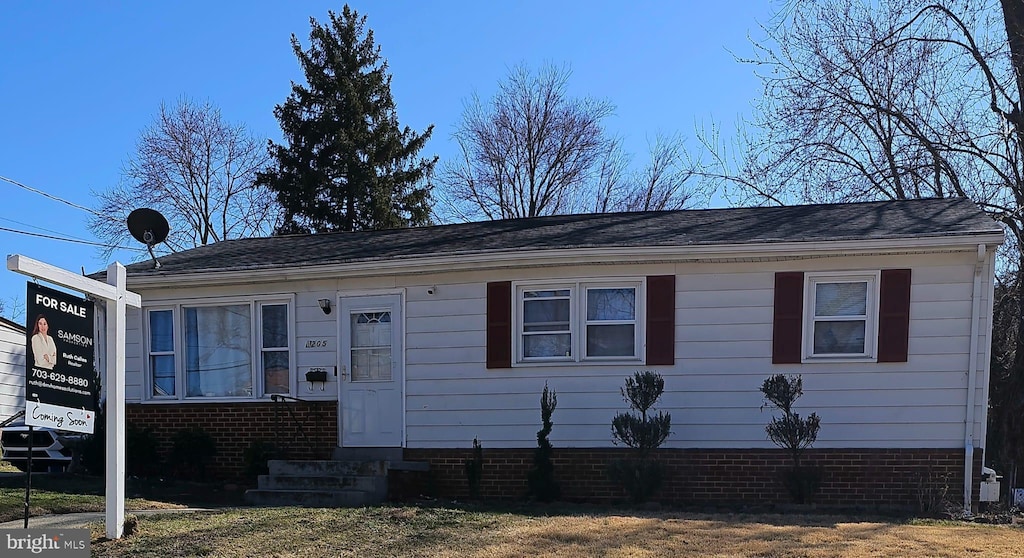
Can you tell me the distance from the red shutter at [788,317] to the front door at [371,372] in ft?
15.0

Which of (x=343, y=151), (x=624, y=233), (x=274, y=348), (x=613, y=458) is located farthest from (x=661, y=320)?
(x=343, y=151)

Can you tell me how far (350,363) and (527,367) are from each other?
2.36 meters

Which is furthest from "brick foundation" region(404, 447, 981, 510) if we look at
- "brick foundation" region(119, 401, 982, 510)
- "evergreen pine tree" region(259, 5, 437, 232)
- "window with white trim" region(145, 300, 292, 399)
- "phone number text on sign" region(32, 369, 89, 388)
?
"evergreen pine tree" region(259, 5, 437, 232)

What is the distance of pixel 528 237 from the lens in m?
10.8

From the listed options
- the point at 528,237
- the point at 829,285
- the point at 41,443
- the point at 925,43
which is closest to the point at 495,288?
the point at 528,237

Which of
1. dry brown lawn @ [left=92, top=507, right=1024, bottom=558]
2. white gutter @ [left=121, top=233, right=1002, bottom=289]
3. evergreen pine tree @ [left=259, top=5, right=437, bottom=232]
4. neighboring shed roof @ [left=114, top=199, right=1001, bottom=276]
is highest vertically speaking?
evergreen pine tree @ [left=259, top=5, right=437, bottom=232]

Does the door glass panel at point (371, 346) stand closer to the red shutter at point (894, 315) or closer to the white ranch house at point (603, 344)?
the white ranch house at point (603, 344)

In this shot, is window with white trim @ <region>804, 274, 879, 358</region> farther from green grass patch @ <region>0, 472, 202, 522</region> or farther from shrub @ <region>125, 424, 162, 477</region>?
shrub @ <region>125, 424, 162, 477</region>

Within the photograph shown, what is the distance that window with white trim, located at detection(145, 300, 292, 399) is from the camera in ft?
36.4

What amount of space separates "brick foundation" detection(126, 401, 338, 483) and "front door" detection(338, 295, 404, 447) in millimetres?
253

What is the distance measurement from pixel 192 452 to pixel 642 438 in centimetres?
599

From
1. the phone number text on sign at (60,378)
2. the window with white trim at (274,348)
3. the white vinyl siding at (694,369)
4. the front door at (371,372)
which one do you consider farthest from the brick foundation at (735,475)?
the phone number text on sign at (60,378)

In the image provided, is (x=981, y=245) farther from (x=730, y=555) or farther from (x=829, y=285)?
(x=730, y=555)

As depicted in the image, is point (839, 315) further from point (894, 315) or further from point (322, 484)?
point (322, 484)
